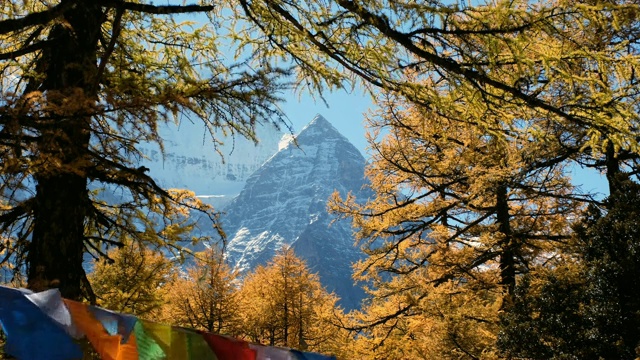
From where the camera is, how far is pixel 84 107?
2.83 meters

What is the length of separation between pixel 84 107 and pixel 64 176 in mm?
1559

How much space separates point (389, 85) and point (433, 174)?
620cm

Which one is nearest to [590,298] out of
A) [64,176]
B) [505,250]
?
[505,250]

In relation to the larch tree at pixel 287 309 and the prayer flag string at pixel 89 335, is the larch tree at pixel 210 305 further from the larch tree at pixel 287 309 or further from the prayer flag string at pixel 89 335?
the prayer flag string at pixel 89 335

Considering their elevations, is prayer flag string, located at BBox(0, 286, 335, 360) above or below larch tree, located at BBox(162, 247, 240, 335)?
below

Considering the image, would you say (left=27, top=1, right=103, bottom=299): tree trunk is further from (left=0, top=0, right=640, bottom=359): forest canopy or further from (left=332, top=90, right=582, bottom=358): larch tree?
(left=332, top=90, right=582, bottom=358): larch tree

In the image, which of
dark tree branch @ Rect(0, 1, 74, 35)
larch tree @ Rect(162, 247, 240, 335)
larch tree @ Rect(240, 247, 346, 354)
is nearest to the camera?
dark tree branch @ Rect(0, 1, 74, 35)

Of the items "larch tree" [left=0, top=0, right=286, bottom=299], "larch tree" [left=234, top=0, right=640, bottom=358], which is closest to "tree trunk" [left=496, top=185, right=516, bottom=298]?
"larch tree" [left=234, top=0, right=640, bottom=358]

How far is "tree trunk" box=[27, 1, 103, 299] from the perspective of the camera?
319 centimetres

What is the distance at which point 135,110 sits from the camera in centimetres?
310

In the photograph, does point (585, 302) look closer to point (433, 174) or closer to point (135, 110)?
point (433, 174)

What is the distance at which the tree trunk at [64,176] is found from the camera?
126 inches

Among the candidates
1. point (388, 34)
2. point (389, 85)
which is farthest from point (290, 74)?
point (388, 34)

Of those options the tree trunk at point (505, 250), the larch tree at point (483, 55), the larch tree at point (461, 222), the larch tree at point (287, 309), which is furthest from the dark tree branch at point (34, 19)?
the larch tree at point (287, 309)
